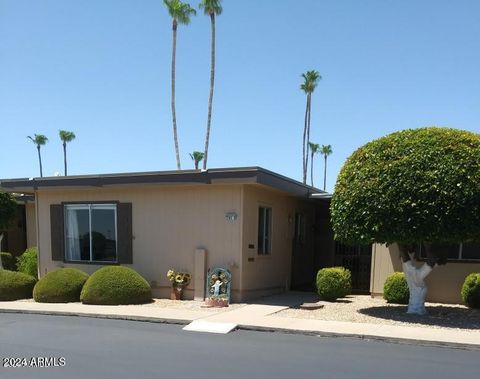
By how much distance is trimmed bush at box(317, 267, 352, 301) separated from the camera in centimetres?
1135

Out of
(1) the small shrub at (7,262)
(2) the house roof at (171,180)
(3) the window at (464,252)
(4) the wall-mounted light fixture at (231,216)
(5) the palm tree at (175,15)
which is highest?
(5) the palm tree at (175,15)

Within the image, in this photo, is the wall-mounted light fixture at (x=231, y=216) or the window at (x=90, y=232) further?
the window at (x=90, y=232)

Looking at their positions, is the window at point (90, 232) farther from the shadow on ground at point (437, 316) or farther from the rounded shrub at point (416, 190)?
the shadow on ground at point (437, 316)

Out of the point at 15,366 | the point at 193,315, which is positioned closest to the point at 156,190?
the point at 193,315

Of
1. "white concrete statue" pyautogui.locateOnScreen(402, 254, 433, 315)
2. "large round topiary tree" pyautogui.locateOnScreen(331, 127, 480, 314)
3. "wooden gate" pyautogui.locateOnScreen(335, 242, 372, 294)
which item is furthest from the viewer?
"wooden gate" pyautogui.locateOnScreen(335, 242, 372, 294)

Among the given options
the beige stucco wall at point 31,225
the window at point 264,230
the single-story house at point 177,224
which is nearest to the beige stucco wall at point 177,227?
the single-story house at point 177,224

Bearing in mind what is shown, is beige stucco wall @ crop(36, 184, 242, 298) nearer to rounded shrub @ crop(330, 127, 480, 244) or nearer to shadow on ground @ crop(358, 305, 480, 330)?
rounded shrub @ crop(330, 127, 480, 244)

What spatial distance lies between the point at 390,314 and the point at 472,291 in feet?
7.32

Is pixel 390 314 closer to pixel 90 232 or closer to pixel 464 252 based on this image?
pixel 464 252

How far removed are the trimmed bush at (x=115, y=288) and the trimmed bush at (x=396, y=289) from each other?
586cm

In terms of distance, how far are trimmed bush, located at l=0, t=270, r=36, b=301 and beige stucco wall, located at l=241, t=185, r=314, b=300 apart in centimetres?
588

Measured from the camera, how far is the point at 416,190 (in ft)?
27.1

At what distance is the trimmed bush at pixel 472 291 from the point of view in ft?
33.2

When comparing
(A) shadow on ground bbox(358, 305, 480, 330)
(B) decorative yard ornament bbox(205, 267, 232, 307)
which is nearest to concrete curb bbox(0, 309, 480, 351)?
(A) shadow on ground bbox(358, 305, 480, 330)
